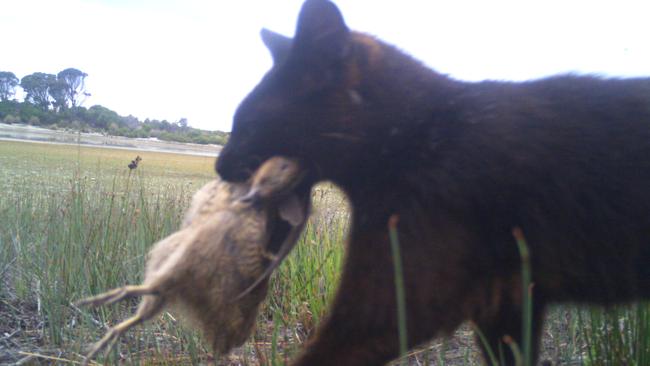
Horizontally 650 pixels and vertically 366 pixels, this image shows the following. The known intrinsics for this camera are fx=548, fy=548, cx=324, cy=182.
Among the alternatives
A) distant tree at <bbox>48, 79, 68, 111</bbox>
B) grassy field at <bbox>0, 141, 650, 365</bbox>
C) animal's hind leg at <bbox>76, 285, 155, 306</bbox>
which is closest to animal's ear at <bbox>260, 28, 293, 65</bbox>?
grassy field at <bbox>0, 141, 650, 365</bbox>

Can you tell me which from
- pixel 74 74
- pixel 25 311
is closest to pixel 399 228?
pixel 25 311

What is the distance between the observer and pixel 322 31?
195 cm

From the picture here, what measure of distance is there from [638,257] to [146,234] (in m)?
3.13

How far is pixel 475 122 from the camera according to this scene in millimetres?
1869

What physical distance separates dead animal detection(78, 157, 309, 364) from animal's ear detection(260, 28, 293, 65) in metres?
0.62

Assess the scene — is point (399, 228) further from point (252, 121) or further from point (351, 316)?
point (252, 121)

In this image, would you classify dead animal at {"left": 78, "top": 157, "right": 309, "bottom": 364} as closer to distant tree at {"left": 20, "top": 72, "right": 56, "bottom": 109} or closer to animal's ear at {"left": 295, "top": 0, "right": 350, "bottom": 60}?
animal's ear at {"left": 295, "top": 0, "right": 350, "bottom": 60}

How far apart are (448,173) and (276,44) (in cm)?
110

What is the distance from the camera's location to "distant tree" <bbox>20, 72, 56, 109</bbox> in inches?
191

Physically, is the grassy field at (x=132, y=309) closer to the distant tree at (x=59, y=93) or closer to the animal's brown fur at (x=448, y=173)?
the animal's brown fur at (x=448, y=173)

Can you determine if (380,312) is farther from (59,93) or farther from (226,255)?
(59,93)

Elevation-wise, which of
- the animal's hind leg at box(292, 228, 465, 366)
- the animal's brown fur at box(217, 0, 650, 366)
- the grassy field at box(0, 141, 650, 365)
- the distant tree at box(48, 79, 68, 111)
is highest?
the distant tree at box(48, 79, 68, 111)

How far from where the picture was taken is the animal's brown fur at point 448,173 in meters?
1.67

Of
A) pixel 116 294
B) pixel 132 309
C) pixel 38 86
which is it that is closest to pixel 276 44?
pixel 116 294
